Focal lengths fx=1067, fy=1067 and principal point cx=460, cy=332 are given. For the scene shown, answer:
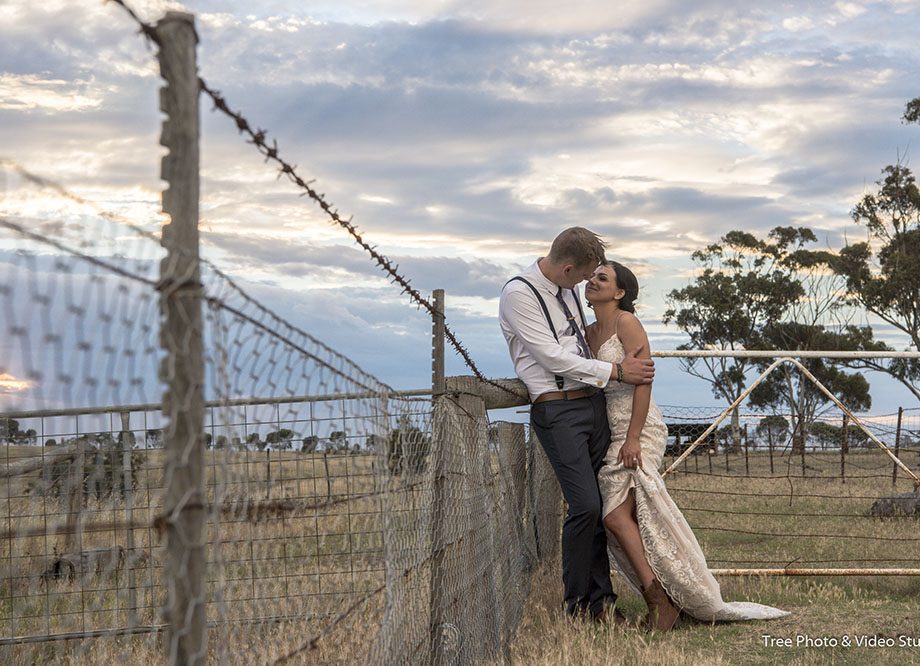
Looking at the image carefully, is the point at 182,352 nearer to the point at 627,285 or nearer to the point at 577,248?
the point at 577,248

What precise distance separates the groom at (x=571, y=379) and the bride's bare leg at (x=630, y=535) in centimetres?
11

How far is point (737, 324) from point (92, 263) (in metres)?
35.7

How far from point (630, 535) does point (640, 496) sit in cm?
22

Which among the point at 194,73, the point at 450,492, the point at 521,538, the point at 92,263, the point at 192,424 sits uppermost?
the point at 194,73

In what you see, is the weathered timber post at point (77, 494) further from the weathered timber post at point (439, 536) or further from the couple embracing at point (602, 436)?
the couple embracing at point (602, 436)

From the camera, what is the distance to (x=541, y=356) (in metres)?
5.29

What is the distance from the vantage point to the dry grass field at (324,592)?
127 inches

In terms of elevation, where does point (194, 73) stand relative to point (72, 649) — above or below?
above

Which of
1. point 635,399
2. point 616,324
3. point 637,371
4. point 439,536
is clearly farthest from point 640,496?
point 439,536

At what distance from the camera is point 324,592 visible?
5.01 metres

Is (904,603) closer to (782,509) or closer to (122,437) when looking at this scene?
(122,437)

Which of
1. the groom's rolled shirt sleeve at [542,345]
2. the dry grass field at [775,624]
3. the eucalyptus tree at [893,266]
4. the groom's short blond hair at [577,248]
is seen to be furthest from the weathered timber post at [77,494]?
the eucalyptus tree at [893,266]

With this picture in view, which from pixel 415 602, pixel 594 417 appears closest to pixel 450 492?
pixel 415 602

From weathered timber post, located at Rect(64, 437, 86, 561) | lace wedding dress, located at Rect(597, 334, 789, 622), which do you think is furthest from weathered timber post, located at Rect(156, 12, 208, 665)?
lace wedding dress, located at Rect(597, 334, 789, 622)
